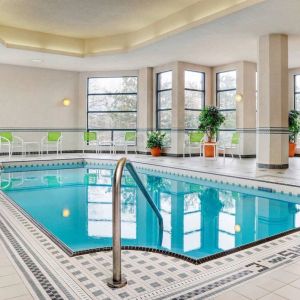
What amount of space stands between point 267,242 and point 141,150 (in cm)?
910

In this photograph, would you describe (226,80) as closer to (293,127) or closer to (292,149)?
(293,127)

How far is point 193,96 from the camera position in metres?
11.2

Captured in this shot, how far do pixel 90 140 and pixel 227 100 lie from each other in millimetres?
4746

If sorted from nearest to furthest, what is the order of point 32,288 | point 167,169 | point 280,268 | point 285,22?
point 32,288 < point 280,268 < point 285,22 < point 167,169

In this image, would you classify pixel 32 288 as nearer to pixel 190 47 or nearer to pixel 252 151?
pixel 190 47

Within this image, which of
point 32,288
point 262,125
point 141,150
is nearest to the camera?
point 32,288

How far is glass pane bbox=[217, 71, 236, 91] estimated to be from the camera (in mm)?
10914

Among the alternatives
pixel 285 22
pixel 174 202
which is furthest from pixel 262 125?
pixel 174 202

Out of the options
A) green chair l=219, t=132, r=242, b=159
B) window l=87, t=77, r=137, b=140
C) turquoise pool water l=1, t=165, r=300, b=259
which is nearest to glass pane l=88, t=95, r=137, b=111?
window l=87, t=77, r=137, b=140

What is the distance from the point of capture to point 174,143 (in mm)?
10875

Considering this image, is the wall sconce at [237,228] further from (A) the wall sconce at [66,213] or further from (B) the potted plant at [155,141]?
(B) the potted plant at [155,141]

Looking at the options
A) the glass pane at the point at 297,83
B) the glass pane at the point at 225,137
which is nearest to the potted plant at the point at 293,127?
the glass pane at the point at 297,83

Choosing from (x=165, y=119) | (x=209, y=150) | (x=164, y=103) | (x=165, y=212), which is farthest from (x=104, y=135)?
(x=165, y=212)

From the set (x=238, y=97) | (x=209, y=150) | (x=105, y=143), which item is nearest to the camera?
(x=238, y=97)
